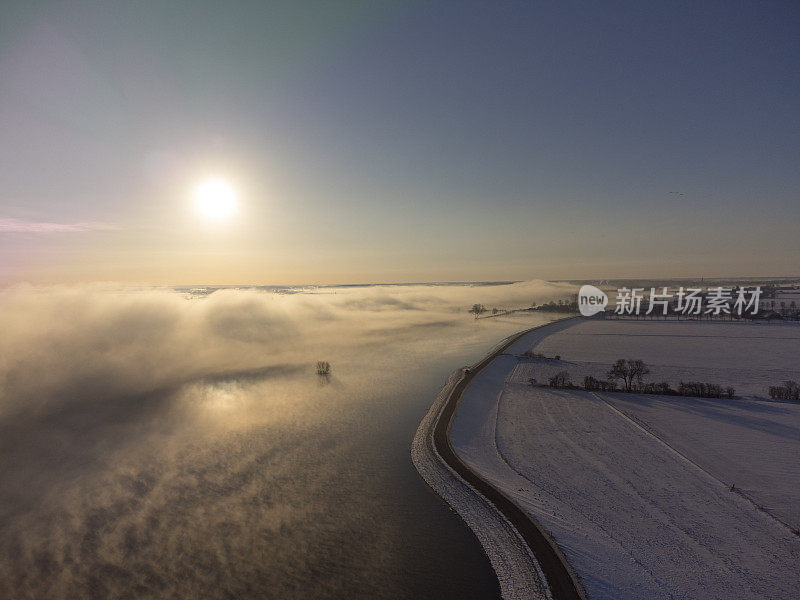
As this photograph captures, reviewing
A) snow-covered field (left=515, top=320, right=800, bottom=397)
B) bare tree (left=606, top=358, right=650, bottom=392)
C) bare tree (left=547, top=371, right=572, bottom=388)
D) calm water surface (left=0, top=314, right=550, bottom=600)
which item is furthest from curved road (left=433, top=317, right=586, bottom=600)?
bare tree (left=606, top=358, right=650, bottom=392)

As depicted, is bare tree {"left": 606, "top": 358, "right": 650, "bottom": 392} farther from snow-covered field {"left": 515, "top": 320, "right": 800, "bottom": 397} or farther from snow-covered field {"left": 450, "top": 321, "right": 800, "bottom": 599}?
snow-covered field {"left": 515, "top": 320, "right": 800, "bottom": 397}

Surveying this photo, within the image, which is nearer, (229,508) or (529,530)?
(529,530)

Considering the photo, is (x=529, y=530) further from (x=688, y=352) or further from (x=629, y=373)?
(x=688, y=352)

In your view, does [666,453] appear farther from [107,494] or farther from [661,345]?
[661,345]

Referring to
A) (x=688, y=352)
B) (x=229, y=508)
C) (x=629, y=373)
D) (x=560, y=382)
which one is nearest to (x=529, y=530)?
(x=229, y=508)

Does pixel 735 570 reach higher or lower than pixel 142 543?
higher

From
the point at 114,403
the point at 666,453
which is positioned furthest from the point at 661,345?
the point at 114,403

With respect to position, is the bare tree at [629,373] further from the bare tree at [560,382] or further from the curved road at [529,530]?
the curved road at [529,530]

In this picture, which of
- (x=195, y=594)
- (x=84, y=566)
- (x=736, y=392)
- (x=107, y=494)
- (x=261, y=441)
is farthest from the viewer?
(x=736, y=392)
